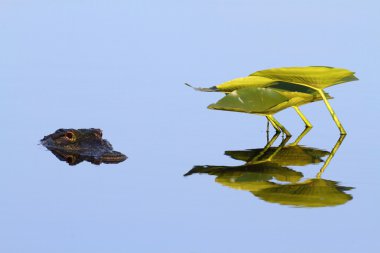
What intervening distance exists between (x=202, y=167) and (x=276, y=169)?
2.26 feet

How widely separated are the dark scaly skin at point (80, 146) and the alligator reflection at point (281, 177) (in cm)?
126

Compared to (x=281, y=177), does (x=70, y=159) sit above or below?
above

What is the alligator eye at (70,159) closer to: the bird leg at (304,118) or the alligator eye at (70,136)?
the alligator eye at (70,136)

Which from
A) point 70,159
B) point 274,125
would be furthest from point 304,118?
point 70,159

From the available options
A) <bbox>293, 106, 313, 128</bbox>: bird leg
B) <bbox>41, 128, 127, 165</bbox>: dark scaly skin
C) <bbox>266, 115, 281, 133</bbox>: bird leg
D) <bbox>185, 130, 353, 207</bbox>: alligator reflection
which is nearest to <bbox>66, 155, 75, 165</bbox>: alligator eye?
<bbox>41, 128, 127, 165</bbox>: dark scaly skin

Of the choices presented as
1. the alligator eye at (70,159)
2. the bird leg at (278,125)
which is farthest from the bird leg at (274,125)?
the alligator eye at (70,159)

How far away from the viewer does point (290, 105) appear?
10883mm

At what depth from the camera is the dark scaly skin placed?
10070 mm

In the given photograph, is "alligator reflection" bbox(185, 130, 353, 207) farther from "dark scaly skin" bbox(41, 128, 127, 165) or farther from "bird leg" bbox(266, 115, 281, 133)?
"dark scaly skin" bbox(41, 128, 127, 165)

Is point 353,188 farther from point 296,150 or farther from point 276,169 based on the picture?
point 296,150

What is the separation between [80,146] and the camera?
10.5m

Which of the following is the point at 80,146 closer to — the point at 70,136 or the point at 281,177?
the point at 70,136

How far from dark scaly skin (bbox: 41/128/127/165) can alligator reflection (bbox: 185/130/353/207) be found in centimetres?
126

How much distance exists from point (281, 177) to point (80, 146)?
256cm
